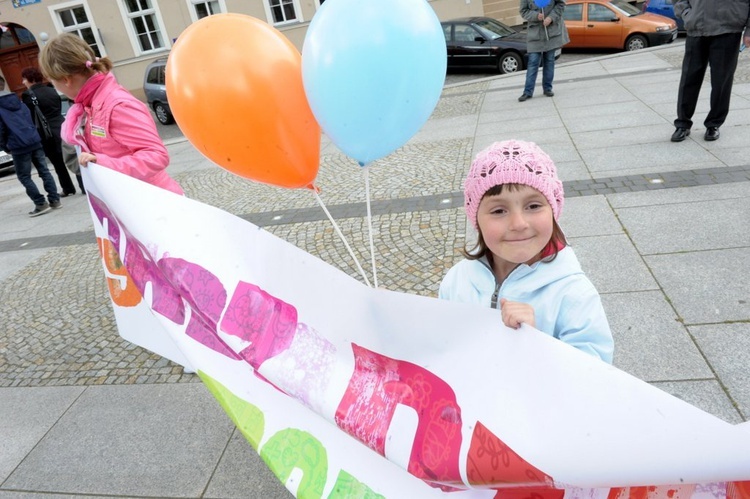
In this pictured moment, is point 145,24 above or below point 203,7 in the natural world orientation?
below

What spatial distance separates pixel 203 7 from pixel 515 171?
754 inches

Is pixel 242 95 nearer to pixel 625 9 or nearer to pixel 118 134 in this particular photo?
pixel 118 134

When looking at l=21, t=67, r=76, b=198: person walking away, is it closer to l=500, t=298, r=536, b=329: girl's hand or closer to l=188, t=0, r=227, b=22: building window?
l=500, t=298, r=536, b=329: girl's hand

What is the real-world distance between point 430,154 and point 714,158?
2.86m

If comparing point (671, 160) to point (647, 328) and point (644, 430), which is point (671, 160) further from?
point (644, 430)

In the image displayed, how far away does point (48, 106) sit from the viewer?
6.84 meters

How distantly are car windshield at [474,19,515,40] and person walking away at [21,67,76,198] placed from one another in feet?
28.4

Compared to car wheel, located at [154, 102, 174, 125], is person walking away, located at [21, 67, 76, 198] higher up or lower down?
higher up

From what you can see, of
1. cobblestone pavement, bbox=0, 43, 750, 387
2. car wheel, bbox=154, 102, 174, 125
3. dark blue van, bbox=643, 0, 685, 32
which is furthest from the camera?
car wheel, bbox=154, 102, 174, 125

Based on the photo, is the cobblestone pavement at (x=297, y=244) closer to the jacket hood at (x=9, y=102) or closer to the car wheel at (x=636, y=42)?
the jacket hood at (x=9, y=102)

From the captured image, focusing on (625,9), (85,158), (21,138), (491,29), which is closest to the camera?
(85,158)

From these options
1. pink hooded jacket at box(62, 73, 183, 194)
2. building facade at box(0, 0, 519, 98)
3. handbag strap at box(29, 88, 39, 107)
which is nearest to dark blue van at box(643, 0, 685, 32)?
building facade at box(0, 0, 519, 98)

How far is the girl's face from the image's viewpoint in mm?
1306

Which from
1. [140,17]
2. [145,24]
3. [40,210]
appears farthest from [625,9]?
[140,17]
